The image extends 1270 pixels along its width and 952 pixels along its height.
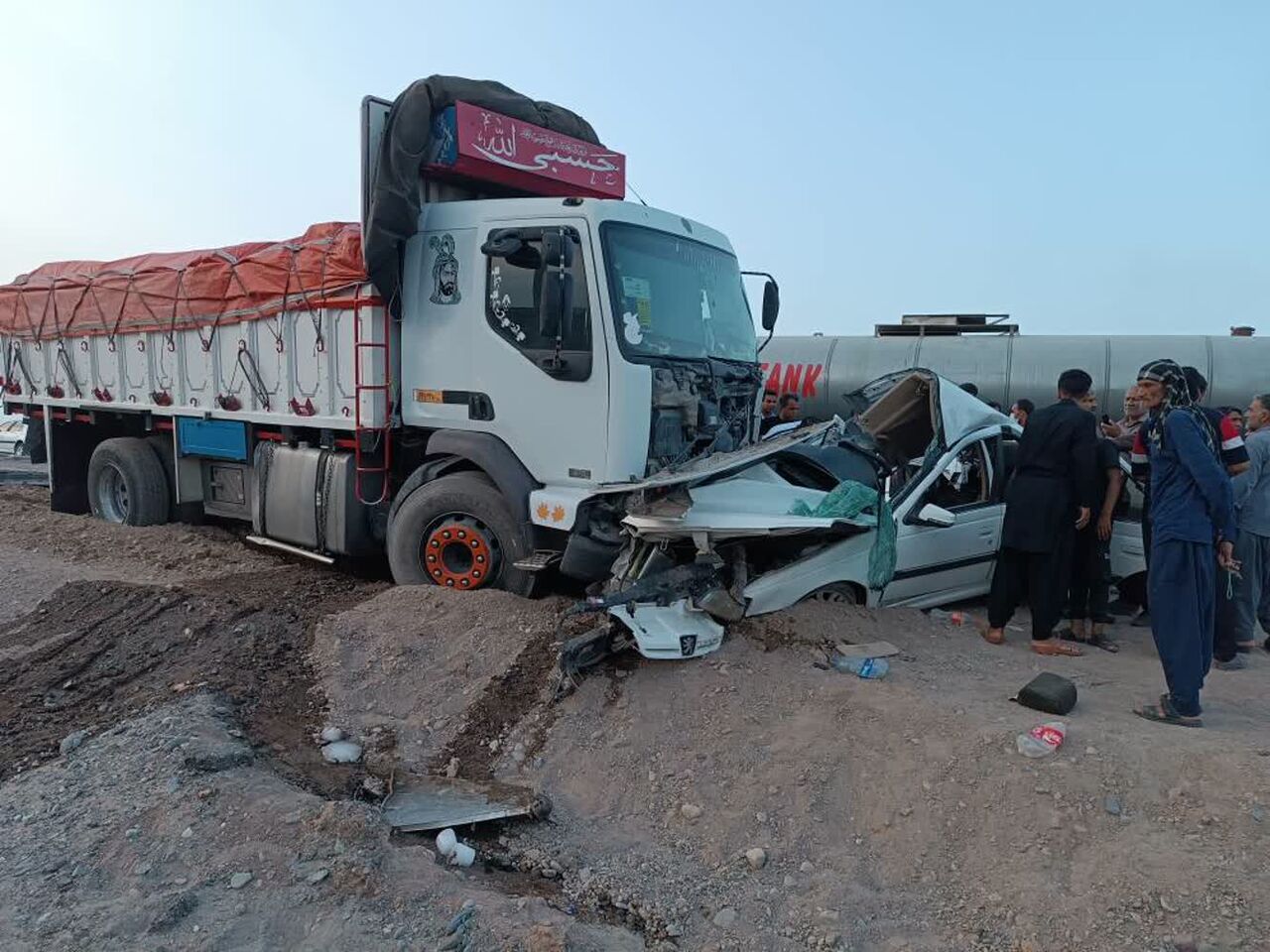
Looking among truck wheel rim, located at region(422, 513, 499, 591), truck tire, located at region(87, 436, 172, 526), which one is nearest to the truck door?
truck wheel rim, located at region(422, 513, 499, 591)

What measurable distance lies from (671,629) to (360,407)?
2.93 metres

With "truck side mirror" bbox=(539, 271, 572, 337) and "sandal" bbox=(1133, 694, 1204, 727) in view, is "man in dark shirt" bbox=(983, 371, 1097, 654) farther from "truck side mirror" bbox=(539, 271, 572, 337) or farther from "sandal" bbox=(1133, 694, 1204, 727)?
"truck side mirror" bbox=(539, 271, 572, 337)

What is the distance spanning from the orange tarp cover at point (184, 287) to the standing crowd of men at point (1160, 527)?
479cm

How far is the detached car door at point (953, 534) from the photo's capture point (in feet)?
19.0

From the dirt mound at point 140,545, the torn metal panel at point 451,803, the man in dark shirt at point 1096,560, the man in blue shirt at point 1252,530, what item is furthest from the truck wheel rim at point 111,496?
the man in blue shirt at point 1252,530

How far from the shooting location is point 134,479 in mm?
8367

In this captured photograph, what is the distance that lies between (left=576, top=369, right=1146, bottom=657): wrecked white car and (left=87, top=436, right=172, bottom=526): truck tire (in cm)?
578

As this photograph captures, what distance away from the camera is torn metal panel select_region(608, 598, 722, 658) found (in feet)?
13.9

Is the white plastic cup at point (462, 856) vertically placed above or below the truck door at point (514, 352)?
below

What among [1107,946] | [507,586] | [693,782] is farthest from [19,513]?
[1107,946]

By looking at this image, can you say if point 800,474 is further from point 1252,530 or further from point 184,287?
point 184,287

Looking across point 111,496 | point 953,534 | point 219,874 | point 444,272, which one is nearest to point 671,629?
point 219,874

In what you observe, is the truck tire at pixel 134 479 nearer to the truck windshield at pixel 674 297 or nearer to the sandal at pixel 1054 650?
the truck windshield at pixel 674 297

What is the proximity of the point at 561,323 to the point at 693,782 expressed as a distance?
2723 mm
